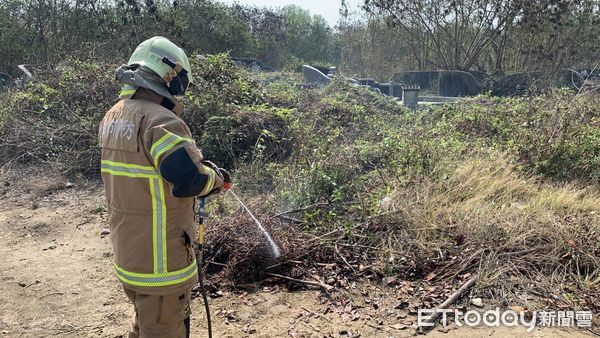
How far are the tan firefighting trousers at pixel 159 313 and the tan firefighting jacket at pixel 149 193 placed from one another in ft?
0.19

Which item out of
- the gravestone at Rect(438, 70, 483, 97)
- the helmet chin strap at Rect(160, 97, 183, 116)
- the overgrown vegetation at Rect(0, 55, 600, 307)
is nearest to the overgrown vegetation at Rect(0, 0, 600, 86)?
the gravestone at Rect(438, 70, 483, 97)

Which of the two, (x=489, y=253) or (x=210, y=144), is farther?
(x=210, y=144)

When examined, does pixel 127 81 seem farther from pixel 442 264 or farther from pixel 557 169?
pixel 557 169

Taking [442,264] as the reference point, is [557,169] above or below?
above

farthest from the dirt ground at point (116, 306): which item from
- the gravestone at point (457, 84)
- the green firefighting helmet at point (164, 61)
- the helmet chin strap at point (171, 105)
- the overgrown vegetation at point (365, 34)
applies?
the gravestone at point (457, 84)

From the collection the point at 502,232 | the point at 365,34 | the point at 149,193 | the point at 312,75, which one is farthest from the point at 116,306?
the point at 365,34

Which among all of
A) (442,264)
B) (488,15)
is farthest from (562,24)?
(442,264)

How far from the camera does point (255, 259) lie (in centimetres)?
390

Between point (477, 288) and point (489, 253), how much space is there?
375 millimetres

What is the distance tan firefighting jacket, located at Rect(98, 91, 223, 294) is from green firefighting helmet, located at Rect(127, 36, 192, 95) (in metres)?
0.14

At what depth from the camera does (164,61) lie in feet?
7.29

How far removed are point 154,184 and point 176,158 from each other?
0.66ft

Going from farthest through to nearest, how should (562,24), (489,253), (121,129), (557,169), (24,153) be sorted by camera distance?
1. (562,24)
2. (24,153)
3. (557,169)
4. (489,253)
5. (121,129)

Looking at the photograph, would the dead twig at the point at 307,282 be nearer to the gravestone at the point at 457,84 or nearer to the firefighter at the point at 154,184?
the firefighter at the point at 154,184
